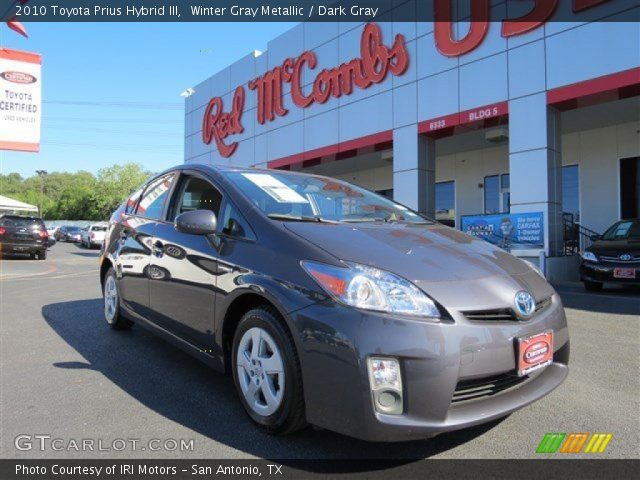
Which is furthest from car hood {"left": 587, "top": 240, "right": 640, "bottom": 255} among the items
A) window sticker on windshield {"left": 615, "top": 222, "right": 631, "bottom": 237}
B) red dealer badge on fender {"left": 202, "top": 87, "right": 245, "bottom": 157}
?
red dealer badge on fender {"left": 202, "top": 87, "right": 245, "bottom": 157}

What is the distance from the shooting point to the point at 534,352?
2.44 meters

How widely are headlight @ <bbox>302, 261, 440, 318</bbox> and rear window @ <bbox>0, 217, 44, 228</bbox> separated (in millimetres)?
17744

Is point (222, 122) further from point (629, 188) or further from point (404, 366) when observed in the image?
point (404, 366)

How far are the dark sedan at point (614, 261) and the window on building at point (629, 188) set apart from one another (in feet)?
18.7

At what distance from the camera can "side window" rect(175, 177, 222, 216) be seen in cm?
341

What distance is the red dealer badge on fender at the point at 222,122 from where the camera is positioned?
21.1 meters

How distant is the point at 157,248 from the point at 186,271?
2.05 feet

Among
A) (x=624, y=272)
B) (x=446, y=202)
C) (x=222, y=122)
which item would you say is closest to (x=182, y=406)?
(x=624, y=272)

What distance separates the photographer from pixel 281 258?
8.45ft

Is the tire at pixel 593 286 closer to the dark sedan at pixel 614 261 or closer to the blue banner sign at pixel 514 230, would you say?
the dark sedan at pixel 614 261

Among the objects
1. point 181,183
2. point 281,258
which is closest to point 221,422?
point 281,258

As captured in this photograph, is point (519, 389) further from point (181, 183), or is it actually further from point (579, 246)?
point (579, 246)

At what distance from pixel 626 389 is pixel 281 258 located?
8.98 ft

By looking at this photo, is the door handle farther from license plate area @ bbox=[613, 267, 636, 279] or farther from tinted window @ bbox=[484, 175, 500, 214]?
tinted window @ bbox=[484, 175, 500, 214]
